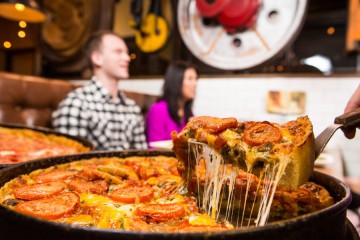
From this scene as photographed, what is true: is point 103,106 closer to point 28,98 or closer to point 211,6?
point 28,98

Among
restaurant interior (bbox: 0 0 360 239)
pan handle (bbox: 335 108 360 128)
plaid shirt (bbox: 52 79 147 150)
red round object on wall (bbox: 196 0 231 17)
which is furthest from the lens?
red round object on wall (bbox: 196 0 231 17)

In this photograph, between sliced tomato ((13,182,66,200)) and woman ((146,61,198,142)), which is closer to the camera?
sliced tomato ((13,182,66,200))

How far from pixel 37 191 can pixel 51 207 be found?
0.49 feet

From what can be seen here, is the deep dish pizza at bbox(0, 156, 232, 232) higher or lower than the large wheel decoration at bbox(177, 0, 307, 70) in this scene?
lower

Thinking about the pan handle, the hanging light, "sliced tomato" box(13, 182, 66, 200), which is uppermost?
the hanging light

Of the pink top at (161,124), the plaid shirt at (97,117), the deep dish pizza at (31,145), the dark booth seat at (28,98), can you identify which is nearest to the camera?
the deep dish pizza at (31,145)

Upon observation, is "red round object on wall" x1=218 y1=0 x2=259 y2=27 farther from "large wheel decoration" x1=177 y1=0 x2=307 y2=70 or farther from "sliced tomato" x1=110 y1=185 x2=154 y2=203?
"sliced tomato" x1=110 y1=185 x2=154 y2=203

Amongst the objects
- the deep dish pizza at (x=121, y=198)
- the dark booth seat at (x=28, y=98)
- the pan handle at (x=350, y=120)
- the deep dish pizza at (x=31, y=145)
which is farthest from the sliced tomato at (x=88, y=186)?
the dark booth seat at (x=28, y=98)

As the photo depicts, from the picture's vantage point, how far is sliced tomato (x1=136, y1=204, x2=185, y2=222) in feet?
2.65

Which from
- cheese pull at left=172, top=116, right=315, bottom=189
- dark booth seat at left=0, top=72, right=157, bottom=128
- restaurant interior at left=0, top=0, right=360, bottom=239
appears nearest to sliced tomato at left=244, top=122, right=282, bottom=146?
cheese pull at left=172, top=116, right=315, bottom=189

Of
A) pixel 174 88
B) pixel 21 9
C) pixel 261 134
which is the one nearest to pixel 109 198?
pixel 261 134

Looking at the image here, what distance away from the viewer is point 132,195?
0.95 meters

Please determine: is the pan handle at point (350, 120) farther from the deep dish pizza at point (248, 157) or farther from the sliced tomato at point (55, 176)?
the sliced tomato at point (55, 176)

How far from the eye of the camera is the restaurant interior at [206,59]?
3.38 meters
